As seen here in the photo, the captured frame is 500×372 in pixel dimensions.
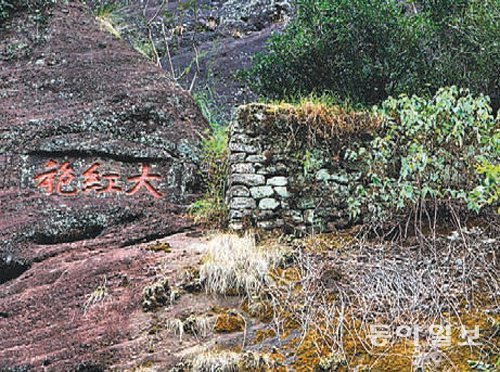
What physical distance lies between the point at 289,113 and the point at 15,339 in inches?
126

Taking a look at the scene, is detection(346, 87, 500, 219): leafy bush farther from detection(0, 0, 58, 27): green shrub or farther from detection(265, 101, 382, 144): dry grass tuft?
detection(0, 0, 58, 27): green shrub

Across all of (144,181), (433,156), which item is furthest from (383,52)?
(144,181)

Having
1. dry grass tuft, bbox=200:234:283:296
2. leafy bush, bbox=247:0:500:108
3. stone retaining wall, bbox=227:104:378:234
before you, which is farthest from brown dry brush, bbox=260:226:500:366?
leafy bush, bbox=247:0:500:108

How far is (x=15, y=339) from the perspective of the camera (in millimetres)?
5352

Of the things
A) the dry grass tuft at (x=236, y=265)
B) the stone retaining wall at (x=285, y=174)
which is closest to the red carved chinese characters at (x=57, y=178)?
the stone retaining wall at (x=285, y=174)

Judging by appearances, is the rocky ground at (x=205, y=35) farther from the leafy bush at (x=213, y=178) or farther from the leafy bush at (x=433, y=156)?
the leafy bush at (x=433, y=156)

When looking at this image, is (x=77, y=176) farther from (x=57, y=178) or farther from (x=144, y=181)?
(x=144, y=181)

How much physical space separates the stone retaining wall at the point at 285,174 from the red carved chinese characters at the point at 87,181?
3.09 ft

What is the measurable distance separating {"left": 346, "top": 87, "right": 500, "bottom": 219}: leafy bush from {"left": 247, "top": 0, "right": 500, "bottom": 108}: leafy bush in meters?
1.35

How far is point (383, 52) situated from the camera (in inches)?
305

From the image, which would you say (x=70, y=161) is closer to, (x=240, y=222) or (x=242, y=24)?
(x=240, y=222)

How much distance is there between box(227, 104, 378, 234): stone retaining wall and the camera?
251 inches

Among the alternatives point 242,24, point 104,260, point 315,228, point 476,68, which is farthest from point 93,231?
point 242,24

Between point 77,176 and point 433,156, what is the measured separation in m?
3.42
